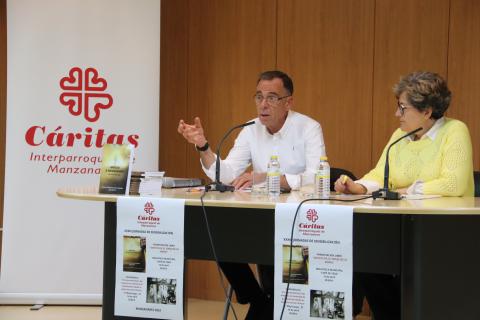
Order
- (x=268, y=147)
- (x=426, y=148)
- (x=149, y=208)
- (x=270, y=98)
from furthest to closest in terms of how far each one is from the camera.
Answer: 1. (x=268, y=147)
2. (x=270, y=98)
3. (x=426, y=148)
4. (x=149, y=208)

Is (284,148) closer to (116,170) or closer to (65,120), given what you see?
(116,170)

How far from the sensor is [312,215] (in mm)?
2416

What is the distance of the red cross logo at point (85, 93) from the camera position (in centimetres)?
400

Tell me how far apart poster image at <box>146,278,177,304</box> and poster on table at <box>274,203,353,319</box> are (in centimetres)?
46

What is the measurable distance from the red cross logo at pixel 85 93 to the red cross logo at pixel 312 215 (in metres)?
1.99

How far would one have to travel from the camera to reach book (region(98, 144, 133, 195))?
2.75 meters

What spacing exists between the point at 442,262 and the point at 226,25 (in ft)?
8.69

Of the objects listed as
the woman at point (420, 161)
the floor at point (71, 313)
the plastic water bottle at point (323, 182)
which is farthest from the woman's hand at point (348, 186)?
the floor at point (71, 313)

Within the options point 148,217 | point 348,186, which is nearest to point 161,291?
point 148,217

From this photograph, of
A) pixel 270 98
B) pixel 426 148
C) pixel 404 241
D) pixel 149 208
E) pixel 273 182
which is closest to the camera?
pixel 404 241

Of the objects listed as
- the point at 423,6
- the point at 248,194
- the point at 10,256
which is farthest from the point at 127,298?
the point at 423,6

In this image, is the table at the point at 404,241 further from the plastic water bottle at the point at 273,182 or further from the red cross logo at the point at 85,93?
the red cross logo at the point at 85,93

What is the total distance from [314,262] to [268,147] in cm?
136

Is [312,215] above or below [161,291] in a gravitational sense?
above
